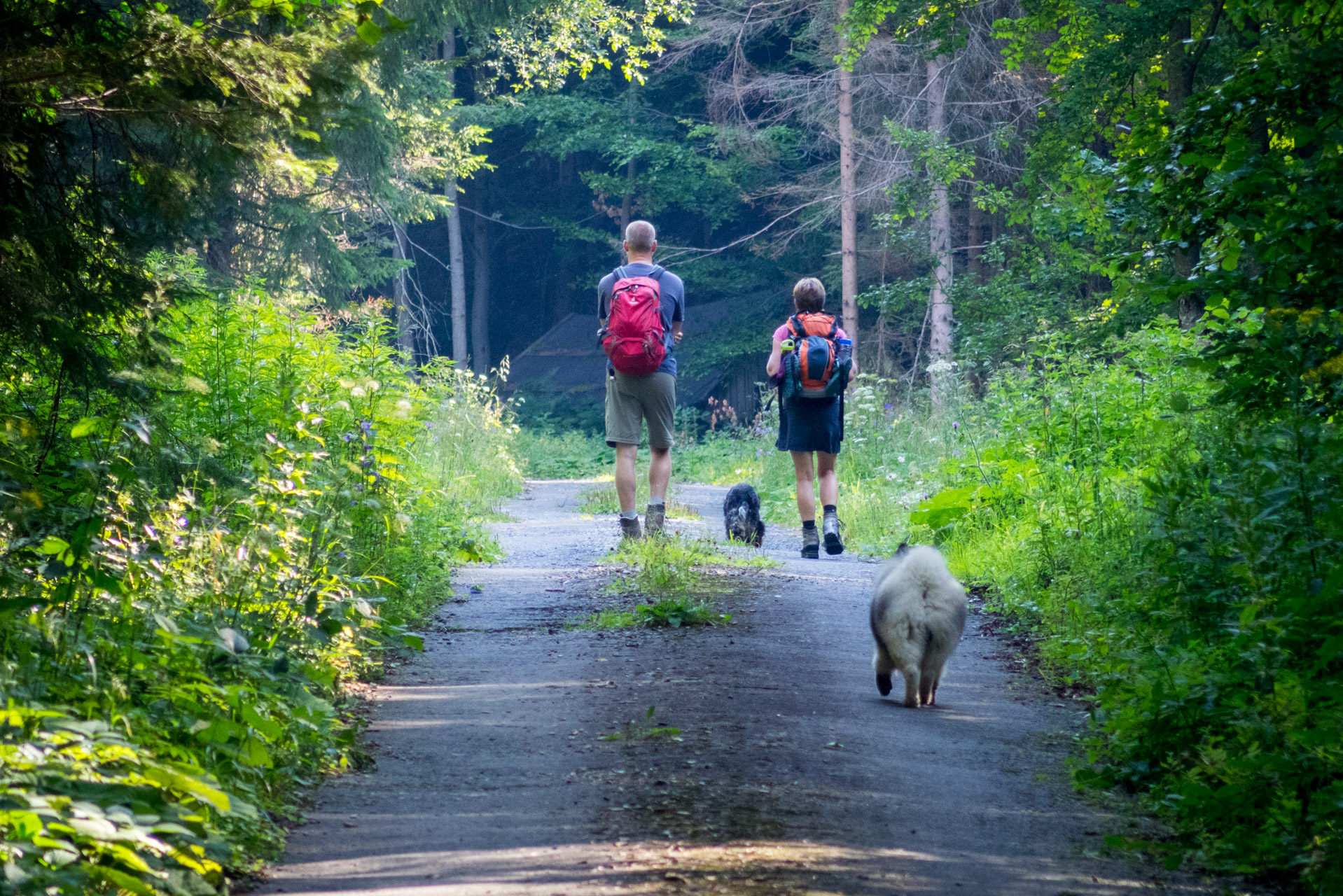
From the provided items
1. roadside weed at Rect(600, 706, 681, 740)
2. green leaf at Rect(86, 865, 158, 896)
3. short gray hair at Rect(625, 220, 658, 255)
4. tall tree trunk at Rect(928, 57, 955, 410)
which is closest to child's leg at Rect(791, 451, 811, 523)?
short gray hair at Rect(625, 220, 658, 255)

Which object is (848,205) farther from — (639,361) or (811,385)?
(639,361)

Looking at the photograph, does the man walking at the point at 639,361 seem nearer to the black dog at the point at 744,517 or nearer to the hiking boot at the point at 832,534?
the hiking boot at the point at 832,534

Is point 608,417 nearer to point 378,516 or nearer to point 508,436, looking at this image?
point 378,516

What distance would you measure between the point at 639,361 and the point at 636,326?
0.25 m

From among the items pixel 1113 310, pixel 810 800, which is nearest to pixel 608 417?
pixel 810 800

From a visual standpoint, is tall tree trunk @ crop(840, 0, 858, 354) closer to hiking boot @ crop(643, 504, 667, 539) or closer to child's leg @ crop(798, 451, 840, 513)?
child's leg @ crop(798, 451, 840, 513)

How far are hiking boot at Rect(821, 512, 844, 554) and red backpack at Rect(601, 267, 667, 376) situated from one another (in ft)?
6.07

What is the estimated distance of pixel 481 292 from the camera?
36000 millimetres

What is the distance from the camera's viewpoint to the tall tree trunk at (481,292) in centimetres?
3534

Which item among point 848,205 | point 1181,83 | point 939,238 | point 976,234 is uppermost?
point 848,205

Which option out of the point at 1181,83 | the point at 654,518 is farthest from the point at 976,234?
the point at 654,518

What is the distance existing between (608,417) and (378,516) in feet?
8.25

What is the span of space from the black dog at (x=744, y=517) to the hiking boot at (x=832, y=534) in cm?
92

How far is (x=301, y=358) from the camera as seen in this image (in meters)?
6.61
